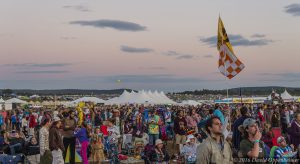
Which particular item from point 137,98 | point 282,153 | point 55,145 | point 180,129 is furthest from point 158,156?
point 137,98

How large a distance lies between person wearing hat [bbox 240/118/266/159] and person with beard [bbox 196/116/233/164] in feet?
2.37

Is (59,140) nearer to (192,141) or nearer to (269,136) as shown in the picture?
(192,141)

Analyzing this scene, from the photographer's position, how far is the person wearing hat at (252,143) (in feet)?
17.6

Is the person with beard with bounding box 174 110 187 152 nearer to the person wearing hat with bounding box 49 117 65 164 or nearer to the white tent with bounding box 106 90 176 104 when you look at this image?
the person wearing hat with bounding box 49 117 65 164

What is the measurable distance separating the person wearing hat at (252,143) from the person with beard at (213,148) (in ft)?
2.37

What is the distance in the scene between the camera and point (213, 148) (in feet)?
15.1

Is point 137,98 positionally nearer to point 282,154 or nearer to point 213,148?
point 282,154

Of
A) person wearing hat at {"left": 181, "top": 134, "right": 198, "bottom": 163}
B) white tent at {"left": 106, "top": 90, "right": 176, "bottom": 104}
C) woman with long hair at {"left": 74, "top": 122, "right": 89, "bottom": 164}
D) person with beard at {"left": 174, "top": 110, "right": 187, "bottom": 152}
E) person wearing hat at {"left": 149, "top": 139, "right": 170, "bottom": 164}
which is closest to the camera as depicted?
person wearing hat at {"left": 149, "top": 139, "right": 170, "bottom": 164}

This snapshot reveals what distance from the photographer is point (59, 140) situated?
10047 mm

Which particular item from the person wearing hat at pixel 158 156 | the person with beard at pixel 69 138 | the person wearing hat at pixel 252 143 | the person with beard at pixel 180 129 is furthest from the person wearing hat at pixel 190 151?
the person wearing hat at pixel 252 143

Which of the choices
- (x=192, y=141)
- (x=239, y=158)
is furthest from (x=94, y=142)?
(x=239, y=158)

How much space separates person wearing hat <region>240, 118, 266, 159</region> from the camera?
17.6 ft

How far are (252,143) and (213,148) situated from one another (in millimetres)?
1052

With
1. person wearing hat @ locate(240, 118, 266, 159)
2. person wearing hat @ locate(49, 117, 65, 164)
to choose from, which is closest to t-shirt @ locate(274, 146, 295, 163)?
person wearing hat @ locate(240, 118, 266, 159)
